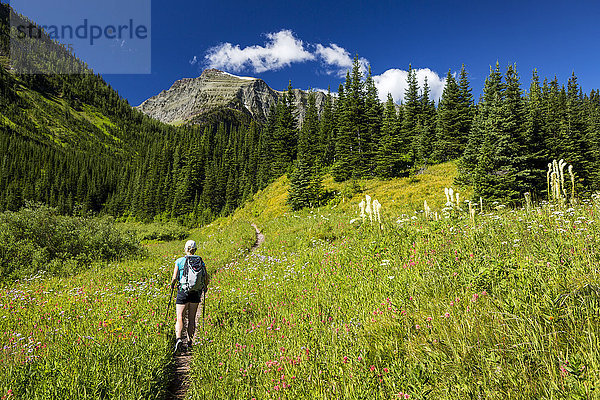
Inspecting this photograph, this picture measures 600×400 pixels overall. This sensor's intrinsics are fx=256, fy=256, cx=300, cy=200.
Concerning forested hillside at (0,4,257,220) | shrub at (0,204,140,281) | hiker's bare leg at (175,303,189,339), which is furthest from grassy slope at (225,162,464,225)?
forested hillside at (0,4,257,220)

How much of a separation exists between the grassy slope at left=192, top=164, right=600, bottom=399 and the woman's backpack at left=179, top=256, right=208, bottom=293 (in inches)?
38.4

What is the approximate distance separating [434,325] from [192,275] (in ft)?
14.8

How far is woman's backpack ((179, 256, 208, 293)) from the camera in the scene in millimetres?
5310

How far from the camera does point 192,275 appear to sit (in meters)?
5.35

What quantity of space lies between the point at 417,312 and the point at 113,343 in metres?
4.86

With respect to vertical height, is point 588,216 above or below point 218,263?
above

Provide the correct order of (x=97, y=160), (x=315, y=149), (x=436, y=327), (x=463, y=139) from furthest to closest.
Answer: (x=97, y=160), (x=315, y=149), (x=463, y=139), (x=436, y=327)

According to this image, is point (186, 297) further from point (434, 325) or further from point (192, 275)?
point (434, 325)

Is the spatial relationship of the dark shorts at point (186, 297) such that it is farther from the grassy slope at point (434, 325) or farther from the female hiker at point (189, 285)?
the grassy slope at point (434, 325)

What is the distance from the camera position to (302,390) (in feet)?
9.42

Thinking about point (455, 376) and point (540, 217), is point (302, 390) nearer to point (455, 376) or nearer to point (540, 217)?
point (455, 376)

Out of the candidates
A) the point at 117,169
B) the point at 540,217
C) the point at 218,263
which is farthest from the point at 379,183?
the point at 117,169

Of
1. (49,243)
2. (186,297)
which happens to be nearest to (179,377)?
(186,297)

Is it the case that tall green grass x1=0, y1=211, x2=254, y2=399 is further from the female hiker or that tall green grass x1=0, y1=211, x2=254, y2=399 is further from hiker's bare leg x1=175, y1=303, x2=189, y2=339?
the female hiker
